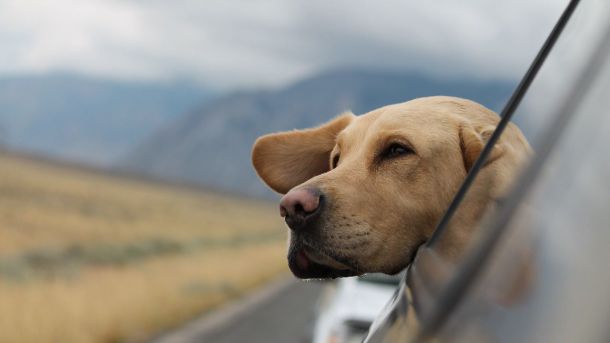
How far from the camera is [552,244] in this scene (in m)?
0.81

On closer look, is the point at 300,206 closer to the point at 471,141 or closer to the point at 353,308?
the point at 471,141

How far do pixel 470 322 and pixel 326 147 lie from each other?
3.96 feet

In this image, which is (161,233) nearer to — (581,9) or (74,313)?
(74,313)

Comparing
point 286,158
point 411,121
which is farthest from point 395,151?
point 286,158

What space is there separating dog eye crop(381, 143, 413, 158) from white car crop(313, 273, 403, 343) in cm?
489

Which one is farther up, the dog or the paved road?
the dog

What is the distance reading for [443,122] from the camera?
1762mm

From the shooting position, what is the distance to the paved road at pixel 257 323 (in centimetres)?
1288

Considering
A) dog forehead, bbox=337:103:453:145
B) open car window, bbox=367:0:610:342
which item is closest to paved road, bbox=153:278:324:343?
dog forehead, bbox=337:103:453:145

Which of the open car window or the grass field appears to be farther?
the grass field

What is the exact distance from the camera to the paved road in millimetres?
12881

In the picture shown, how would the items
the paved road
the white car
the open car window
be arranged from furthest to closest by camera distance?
the paved road, the white car, the open car window

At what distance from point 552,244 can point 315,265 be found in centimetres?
88

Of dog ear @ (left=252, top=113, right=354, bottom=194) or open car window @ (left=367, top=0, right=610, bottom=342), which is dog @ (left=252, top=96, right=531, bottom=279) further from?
open car window @ (left=367, top=0, right=610, bottom=342)
